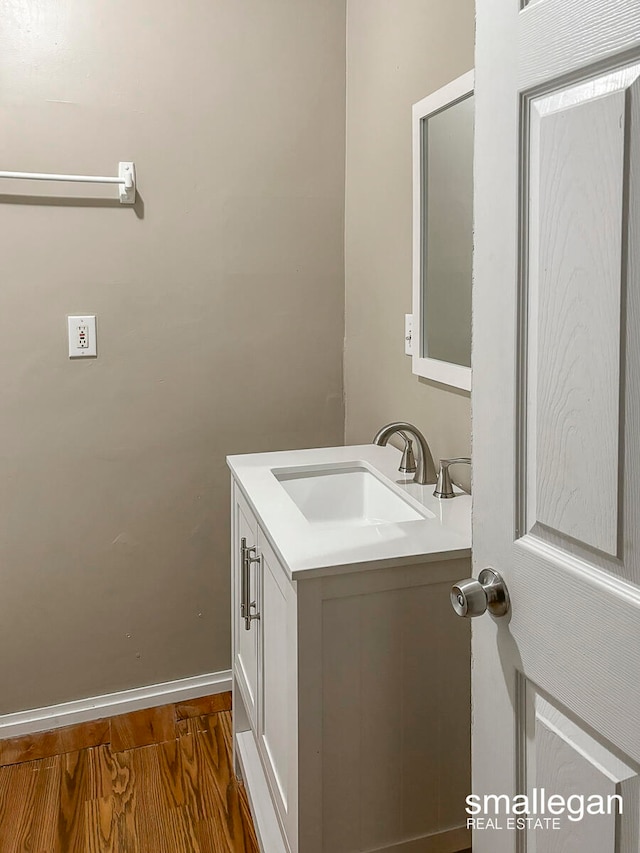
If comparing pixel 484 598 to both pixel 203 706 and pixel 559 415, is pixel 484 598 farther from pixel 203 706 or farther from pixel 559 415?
pixel 203 706

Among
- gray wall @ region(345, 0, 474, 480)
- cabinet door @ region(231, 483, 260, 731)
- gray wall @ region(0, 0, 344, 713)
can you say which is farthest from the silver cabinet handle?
gray wall @ region(0, 0, 344, 713)

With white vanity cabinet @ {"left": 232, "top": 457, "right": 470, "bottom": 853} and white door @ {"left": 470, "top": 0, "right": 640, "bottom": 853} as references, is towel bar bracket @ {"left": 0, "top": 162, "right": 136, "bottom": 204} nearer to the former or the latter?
white vanity cabinet @ {"left": 232, "top": 457, "right": 470, "bottom": 853}

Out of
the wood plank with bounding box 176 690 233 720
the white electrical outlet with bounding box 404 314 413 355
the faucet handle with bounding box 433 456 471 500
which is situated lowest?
the wood plank with bounding box 176 690 233 720

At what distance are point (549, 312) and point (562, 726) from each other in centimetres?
44

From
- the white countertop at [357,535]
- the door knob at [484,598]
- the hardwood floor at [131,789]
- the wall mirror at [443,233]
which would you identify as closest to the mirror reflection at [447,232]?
the wall mirror at [443,233]

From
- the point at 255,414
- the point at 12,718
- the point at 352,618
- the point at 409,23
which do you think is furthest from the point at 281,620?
the point at 409,23

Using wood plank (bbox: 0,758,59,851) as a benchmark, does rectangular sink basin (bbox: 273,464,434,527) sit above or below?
above

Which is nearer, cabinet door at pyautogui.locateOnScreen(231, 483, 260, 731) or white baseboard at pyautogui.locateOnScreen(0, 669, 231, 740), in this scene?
cabinet door at pyautogui.locateOnScreen(231, 483, 260, 731)

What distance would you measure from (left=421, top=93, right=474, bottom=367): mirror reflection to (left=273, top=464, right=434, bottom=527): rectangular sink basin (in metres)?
0.35

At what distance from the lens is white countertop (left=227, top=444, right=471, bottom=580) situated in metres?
1.17

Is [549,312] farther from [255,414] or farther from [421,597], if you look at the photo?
[255,414]

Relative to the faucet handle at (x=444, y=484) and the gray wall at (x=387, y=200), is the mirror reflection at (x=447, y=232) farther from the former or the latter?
the faucet handle at (x=444, y=484)

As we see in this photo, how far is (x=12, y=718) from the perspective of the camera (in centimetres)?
204

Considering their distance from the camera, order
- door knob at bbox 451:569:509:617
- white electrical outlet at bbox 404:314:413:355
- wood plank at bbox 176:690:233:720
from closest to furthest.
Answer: door knob at bbox 451:569:509:617 < white electrical outlet at bbox 404:314:413:355 < wood plank at bbox 176:690:233:720
